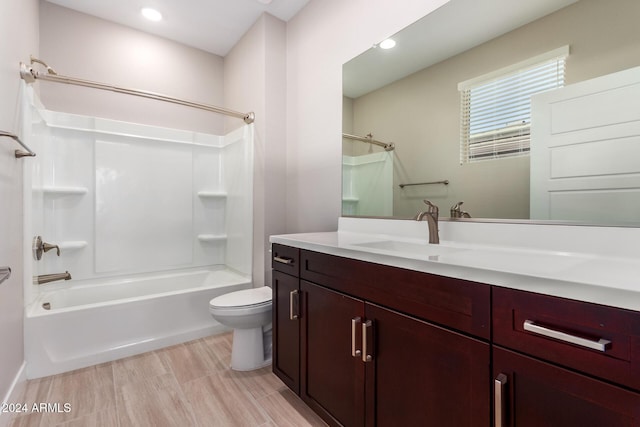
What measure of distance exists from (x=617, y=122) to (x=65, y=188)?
133 inches

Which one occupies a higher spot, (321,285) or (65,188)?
(65,188)

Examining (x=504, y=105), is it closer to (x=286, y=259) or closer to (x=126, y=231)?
(x=286, y=259)

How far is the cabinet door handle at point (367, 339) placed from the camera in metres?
1.09

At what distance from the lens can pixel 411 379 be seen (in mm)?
960

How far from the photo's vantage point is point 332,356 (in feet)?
4.15

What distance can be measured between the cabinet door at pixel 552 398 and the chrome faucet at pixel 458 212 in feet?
2.43

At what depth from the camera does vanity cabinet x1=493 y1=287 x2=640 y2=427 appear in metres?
0.58

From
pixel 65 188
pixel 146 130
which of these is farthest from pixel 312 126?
pixel 65 188

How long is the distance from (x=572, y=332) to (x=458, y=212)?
0.81 meters

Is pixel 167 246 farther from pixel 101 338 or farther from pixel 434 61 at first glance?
pixel 434 61

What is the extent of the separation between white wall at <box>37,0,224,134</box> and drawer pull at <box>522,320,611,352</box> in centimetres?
325

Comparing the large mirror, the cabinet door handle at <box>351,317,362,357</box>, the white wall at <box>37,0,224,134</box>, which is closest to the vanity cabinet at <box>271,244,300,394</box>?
the cabinet door handle at <box>351,317,362,357</box>

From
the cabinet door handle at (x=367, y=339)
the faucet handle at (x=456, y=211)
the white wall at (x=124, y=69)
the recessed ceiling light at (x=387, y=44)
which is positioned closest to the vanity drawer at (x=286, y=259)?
the cabinet door handle at (x=367, y=339)

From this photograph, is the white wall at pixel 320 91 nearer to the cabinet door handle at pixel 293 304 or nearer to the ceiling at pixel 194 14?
the ceiling at pixel 194 14
